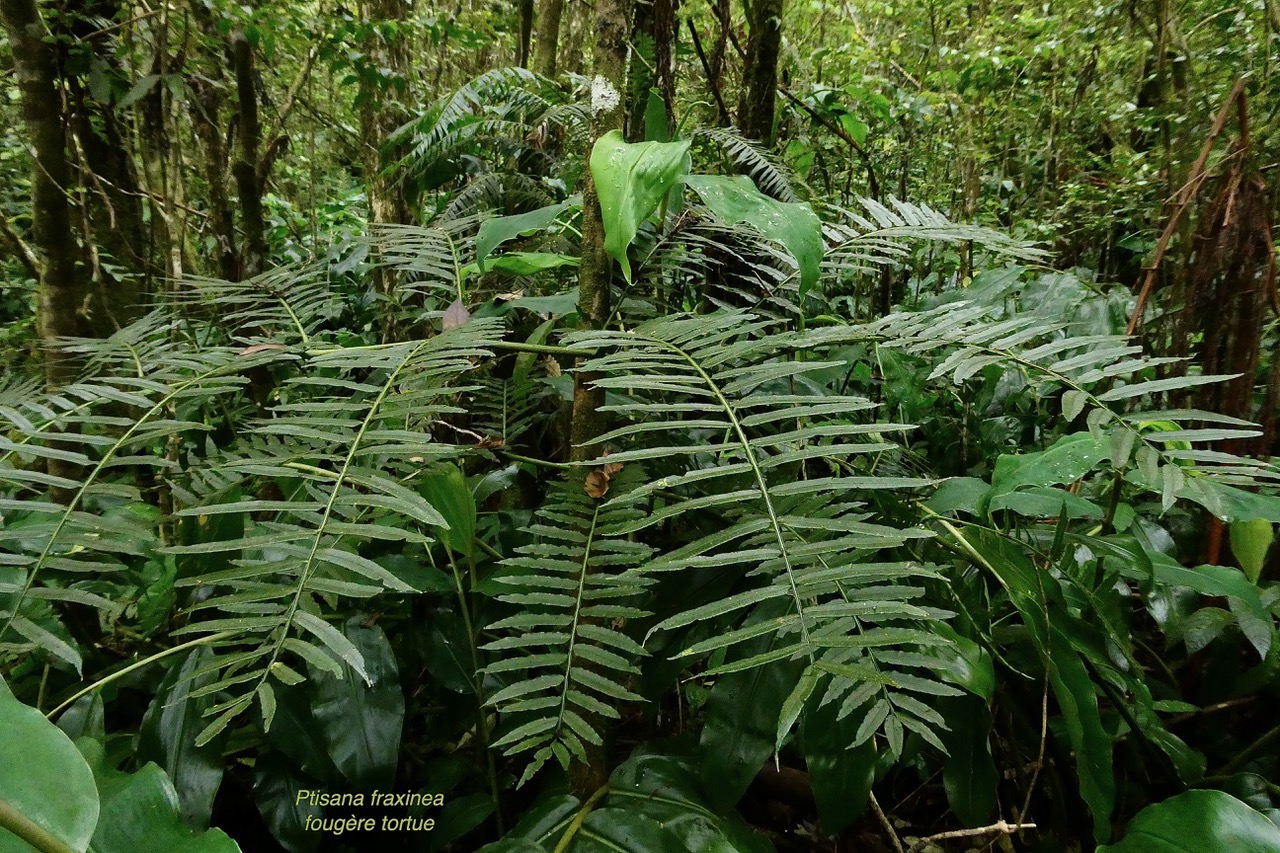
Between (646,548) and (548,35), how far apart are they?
255 centimetres

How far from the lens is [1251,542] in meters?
0.88

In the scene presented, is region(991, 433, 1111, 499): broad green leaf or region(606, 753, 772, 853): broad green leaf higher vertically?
region(991, 433, 1111, 499): broad green leaf

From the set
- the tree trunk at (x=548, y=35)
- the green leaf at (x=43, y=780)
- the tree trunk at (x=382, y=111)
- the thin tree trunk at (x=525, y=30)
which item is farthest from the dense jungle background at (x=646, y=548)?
the thin tree trunk at (x=525, y=30)

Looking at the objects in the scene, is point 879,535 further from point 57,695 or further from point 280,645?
point 57,695

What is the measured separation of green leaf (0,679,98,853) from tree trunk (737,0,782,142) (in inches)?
70.4

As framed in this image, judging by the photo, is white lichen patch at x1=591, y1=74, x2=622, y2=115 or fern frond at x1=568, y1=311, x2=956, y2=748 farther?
white lichen patch at x1=591, y1=74, x2=622, y2=115

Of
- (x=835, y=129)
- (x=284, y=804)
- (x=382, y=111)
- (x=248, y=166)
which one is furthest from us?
(x=382, y=111)

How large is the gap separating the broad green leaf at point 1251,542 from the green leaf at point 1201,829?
1.34 feet

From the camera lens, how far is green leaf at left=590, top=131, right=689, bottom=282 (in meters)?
0.75

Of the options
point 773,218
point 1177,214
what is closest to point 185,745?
point 773,218

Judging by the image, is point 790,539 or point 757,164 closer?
point 790,539

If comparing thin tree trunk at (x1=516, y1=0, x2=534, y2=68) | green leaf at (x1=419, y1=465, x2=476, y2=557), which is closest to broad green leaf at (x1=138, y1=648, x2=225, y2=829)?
green leaf at (x1=419, y1=465, x2=476, y2=557)

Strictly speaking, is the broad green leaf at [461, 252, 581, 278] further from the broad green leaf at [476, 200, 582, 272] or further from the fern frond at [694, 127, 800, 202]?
the fern frond at [694, 127, 800, 202]

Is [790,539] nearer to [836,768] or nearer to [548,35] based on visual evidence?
[836,768]
